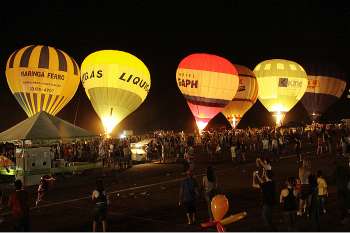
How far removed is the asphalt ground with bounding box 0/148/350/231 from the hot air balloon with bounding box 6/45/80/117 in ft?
32.1

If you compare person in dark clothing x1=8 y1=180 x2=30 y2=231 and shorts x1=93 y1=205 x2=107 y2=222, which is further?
shorts x1=93 y1=205 x2=107 y2=222

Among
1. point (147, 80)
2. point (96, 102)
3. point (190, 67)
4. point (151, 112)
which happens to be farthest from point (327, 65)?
point (151, 112)

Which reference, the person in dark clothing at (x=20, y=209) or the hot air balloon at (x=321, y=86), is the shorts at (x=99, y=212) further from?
the hot air balloon at (x=321, y=86)

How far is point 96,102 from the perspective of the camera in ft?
106

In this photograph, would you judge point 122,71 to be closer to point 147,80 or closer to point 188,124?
point 147,80

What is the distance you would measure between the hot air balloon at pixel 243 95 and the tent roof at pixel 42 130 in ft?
85.1

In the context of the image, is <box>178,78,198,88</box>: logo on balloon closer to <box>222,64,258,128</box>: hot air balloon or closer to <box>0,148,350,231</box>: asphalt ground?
<box>222,64,258,128</box>: hot air balloon

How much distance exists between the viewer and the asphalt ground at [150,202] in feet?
33.4

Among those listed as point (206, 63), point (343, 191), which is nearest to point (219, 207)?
point (343, 191)

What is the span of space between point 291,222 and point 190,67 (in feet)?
91.3

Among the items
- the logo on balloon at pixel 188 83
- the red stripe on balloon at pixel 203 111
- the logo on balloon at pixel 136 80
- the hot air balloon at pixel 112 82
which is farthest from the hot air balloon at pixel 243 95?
the hot air balloon at pixel 112 82

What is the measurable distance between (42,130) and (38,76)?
10188 millimetres

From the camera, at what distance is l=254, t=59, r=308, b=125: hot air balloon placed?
1799 inches

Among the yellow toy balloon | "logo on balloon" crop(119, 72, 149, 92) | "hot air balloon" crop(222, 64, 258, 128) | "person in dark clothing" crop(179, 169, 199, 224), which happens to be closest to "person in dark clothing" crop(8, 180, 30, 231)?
"person in dark clothing" crop(179, 169, 199, 224)
